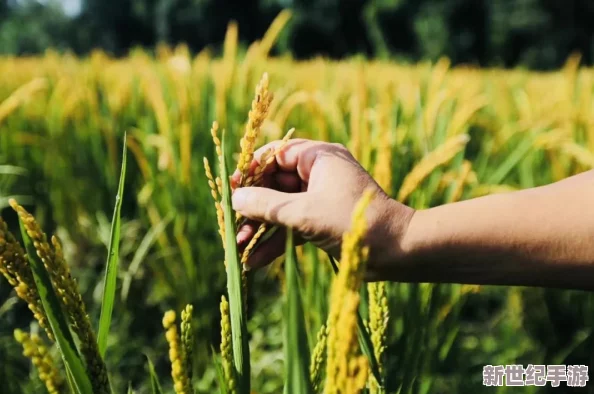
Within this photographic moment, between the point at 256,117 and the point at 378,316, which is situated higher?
the point at 256,117

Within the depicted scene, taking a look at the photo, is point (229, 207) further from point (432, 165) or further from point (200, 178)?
point (200, 178)

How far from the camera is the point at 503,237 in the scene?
640mm

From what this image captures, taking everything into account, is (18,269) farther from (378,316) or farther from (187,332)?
(378,316)

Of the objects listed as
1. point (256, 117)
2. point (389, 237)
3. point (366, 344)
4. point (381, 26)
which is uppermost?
point (256, 117)

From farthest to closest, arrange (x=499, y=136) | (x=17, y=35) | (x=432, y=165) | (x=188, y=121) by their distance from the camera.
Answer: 1. (x=17, y=35)
2. (x=499, y=136)
3. (x=188, y=121)
4. (x=432, y=165)

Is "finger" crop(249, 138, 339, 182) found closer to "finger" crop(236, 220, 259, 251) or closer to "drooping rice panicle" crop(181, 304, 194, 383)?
"finger" crop(236, 220, 259, 251)

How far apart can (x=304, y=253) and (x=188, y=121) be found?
1.79 ft

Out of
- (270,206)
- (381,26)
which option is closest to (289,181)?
(270,206)

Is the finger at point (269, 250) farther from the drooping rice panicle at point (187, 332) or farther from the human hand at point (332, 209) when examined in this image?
the drooping rice panicle at point (187, 332)

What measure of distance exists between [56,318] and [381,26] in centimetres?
2117

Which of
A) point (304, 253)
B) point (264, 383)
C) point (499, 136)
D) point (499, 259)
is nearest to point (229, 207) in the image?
point (499, 259)

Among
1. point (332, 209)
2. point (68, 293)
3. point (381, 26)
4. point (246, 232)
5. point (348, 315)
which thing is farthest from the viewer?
point (381, 26)

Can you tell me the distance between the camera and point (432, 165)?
0.86 meters

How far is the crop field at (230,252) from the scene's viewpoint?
50cm
